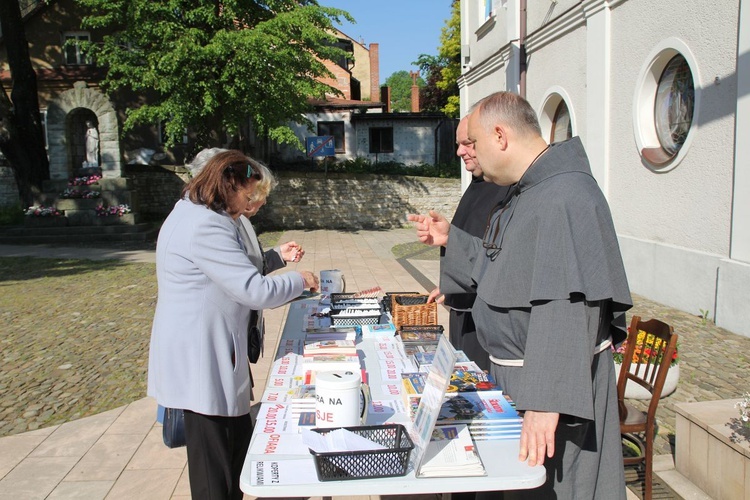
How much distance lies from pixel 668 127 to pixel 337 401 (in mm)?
7084

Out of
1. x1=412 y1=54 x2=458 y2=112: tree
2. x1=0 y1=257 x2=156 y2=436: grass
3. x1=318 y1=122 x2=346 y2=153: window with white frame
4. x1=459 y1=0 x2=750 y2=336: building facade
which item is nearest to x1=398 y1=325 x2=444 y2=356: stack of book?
x1=0 y1=257 x2=156 y2=436: grass

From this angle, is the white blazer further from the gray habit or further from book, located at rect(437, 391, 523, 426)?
the gray habit

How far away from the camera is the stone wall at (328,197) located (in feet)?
71.9

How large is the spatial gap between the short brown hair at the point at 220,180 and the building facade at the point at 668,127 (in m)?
5.26

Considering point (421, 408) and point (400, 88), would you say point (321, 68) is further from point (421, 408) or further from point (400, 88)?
point (400, 88)

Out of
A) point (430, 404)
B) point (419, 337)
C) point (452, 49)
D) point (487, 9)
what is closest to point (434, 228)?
point (419, 337)

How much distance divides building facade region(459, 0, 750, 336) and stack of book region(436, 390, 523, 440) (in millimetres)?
4816

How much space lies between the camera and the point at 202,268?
→ 2.28m

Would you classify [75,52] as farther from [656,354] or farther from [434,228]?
[656,354]

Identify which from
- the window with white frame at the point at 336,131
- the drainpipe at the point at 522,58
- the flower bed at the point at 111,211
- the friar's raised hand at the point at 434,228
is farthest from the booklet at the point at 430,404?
the window with white frame at the point at 336,131

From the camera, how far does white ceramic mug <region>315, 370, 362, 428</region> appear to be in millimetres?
1865

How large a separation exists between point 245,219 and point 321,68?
→ 15.1 m

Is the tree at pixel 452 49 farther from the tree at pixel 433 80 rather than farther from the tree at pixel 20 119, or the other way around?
the tree at pixel 20 119

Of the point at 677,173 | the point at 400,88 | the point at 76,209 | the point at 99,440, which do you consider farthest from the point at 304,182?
the point at 400,88
